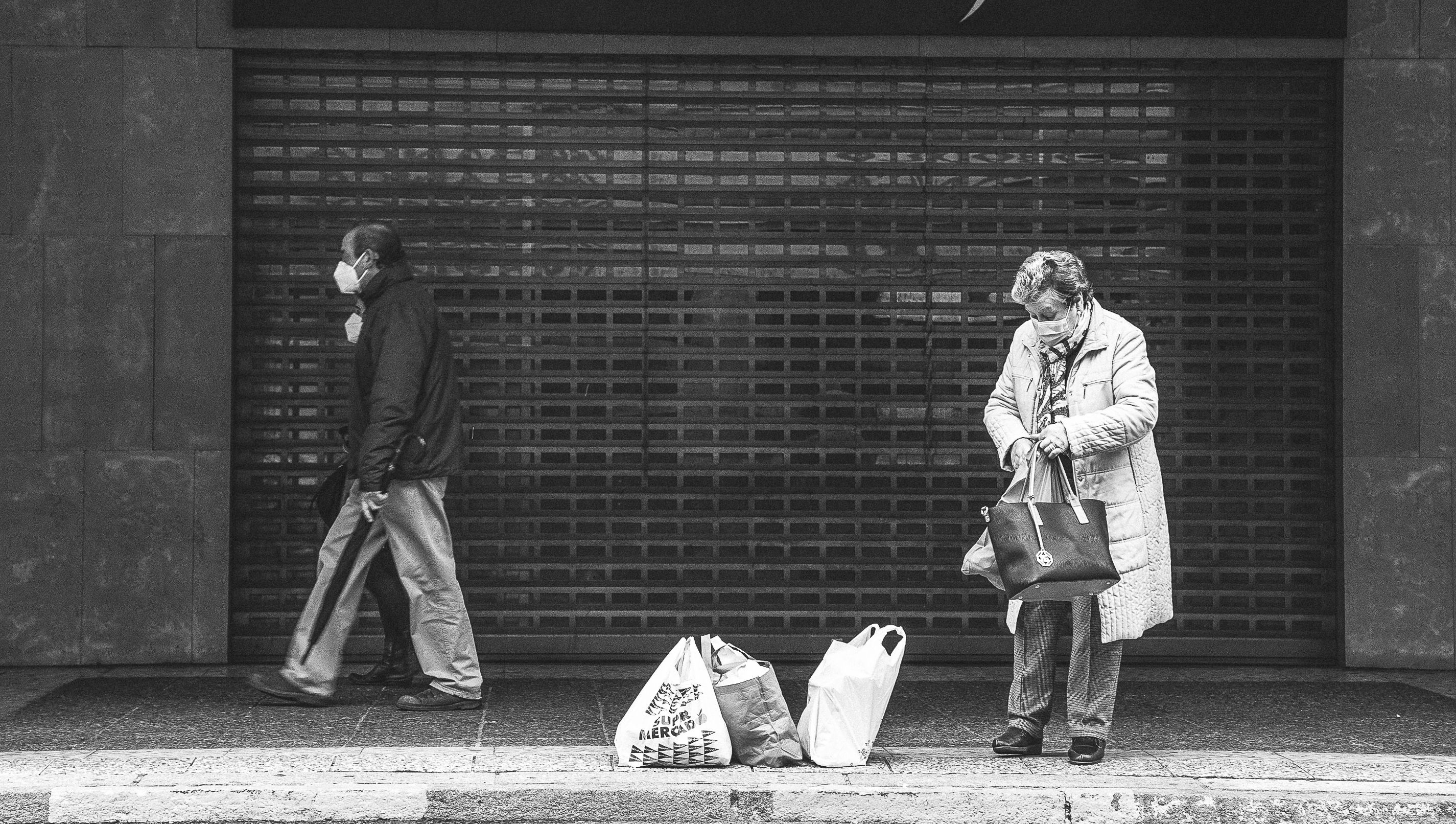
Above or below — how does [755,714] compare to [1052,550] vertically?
below

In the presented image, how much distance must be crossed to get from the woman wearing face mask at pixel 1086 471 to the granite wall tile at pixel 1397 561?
295 cm

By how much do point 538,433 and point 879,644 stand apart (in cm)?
301

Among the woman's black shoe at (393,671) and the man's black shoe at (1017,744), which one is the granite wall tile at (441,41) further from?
the man's black shoe at (1017,744)

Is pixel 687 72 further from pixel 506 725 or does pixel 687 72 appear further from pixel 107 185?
pixel 506 725

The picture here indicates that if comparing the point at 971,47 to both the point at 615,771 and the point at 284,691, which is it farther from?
the point at 284,691

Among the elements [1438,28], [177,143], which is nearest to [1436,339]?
[1438,28]

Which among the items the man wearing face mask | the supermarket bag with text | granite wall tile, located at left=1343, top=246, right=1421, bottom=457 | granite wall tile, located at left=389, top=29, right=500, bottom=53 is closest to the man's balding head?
the man wearing face mask

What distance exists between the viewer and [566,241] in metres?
7.82

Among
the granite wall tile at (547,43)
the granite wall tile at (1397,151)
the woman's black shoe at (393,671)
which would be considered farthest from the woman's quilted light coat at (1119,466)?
the granite wall tile at (547,43)

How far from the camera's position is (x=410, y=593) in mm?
6312

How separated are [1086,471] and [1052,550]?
0.44m

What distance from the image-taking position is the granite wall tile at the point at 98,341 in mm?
7609

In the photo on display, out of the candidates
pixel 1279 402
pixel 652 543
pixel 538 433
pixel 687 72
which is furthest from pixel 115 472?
pixel 1279 402

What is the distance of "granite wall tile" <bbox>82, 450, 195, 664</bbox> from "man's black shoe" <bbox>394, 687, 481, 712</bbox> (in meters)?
1.92
